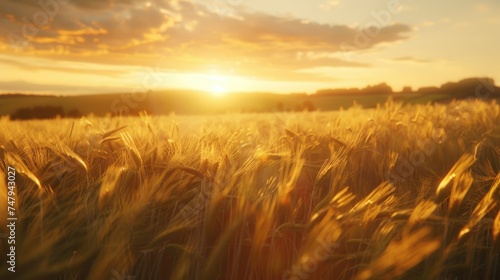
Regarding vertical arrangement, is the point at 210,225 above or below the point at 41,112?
below

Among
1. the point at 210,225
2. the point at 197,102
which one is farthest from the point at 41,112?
the point at 210,225

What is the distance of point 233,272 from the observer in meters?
1.55

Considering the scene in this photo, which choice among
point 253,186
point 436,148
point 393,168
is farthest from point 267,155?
point 436,148

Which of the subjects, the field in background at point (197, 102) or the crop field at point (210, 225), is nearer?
the crop field at point (210, 225)

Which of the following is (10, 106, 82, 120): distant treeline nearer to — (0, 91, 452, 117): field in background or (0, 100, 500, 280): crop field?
(0, 91, 452, 117): field in background

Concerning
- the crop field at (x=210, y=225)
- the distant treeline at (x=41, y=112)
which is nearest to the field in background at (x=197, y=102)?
the distant treeline at (x=41, y=112)

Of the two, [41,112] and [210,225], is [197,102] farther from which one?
[210,225]

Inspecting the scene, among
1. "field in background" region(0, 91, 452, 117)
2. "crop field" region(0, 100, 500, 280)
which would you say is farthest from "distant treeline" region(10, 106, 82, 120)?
"crop field" region(0, 100, 500, 280)

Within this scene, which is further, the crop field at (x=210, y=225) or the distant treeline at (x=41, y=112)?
the distant treeline at (x=41, y=112)

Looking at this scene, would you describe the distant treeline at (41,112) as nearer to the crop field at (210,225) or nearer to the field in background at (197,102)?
the field in background at (197,102)

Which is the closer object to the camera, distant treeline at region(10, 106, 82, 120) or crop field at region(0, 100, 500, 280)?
crop field at region(0, 100, 500, 280)

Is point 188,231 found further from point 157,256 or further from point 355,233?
point 355,233

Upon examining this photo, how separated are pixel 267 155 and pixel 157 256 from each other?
1.91 feet

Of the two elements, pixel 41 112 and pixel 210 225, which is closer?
pixel 210 225
